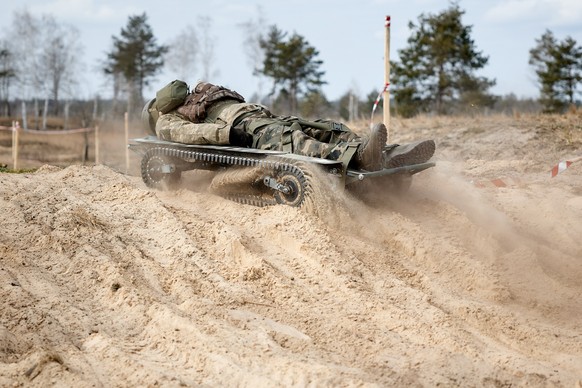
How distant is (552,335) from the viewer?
18.9ft

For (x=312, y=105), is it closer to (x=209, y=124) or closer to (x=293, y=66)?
(x=293, y=66)

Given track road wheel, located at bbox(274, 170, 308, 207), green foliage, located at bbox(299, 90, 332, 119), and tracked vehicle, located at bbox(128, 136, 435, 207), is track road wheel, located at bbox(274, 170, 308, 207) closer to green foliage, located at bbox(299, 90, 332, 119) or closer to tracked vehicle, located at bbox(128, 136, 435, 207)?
tracked vehicle, located at bbox(128, 136, 435, 207)

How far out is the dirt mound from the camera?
4.96 m

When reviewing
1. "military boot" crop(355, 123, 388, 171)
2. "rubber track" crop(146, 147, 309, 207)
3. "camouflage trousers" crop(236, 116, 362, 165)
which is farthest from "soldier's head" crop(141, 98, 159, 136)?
"military boot" crop(355, 123, 388, 171)

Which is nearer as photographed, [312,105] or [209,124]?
[209,124]

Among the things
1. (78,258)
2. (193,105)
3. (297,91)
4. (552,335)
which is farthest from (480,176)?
(297,91)

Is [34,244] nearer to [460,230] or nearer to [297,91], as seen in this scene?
[460,230]

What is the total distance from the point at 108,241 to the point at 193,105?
127 inches

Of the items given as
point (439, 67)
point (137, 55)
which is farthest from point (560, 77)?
point (137, 55)

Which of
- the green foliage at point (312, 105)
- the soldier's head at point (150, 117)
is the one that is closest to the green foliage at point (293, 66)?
the green foliage at point (312, 105)

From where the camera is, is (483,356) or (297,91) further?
(297,91)

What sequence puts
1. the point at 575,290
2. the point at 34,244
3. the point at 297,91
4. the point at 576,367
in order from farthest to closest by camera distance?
the point at 297,91 < the point at 34,244 < the point at 575,290 < the point at 576,367

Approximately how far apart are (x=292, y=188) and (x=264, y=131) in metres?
1.14

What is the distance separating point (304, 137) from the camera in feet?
29.0
